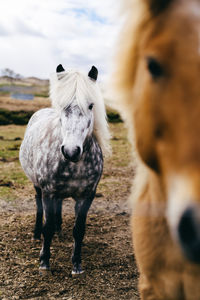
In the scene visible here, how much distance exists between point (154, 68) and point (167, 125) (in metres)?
0.21

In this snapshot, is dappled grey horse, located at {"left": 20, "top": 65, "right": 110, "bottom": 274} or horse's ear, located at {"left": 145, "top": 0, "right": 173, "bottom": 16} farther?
dappled grey horse, located at {"left": 20, "top": 65, "right": 110, "bottom": 274}

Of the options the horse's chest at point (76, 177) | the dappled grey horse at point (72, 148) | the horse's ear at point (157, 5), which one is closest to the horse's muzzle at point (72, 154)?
the dappled grey horse at point (72, 148)

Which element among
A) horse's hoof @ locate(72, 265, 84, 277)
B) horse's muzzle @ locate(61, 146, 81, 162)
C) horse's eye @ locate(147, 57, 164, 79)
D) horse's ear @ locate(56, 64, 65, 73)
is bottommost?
horse's hoof @ locate(72, 265, 84, 277)

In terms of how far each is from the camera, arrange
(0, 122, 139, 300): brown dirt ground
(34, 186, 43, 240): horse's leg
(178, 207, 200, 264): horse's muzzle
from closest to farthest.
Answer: (178, 207, 200, 264): horse's muzzle → (0, 122, 139, 300): brown dirt ground → (34, 186, 43, 240): horse's leg

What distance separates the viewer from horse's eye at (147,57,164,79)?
1077mm

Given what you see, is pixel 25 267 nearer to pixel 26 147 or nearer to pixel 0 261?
pixel 0 261

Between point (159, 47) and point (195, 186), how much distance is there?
19.8 inches

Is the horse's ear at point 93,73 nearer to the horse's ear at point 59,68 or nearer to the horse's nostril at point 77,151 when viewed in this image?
the horse's ear at point 59,68

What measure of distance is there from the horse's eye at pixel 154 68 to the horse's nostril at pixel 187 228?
19.4 inches

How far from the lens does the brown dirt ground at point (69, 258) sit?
3111 millimetres

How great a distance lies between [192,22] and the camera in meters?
1.05

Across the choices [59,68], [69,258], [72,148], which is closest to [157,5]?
[72,148]

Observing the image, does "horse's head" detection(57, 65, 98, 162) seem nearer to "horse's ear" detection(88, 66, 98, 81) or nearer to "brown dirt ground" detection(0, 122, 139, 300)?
"horse's ear" detection(88, 66, 98, 81)

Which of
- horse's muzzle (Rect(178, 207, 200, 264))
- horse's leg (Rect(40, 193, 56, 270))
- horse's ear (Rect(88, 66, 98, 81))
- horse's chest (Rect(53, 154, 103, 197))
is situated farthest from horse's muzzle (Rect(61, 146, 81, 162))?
horse's muzzle (Rect(178, 207, 200, 264))
